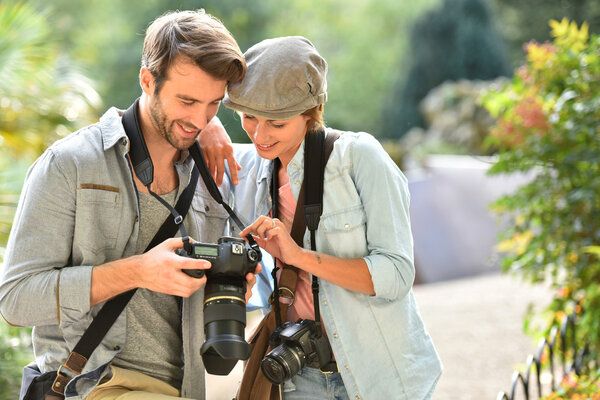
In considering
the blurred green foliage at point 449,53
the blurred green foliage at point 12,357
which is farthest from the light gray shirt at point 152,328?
the blurred green foliage at point 449,53

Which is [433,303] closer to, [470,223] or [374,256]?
[470,223]

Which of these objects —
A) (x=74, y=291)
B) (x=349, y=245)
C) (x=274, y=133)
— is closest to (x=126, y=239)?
(x=74, y=291)

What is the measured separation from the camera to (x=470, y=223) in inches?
366

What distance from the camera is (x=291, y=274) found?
6.30ft

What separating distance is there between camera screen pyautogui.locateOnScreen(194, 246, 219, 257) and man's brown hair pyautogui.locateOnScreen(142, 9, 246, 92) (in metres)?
0.46

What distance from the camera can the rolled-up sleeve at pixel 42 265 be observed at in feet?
5.59

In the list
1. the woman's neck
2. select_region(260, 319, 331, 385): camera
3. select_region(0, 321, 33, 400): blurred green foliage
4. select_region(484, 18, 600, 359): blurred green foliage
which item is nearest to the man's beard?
the woman's neck

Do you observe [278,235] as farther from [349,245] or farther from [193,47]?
[193,47]

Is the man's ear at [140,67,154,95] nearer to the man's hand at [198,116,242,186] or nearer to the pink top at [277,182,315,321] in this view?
the man's hand at [198,116,242,186]

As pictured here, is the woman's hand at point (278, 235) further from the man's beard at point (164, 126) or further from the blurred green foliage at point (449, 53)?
the blurred green foliage at point (449, 53)

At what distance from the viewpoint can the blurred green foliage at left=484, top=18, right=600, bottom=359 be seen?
3.65 metres

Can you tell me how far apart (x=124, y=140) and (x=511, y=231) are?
286cm

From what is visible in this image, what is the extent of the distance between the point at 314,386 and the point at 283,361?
0.19 meters

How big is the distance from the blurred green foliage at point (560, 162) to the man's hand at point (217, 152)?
84.1 inches
